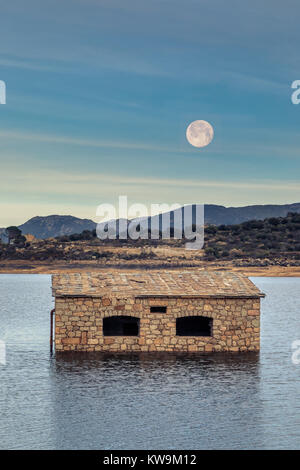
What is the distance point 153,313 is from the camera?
34.1 metres

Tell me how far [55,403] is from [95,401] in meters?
1.50

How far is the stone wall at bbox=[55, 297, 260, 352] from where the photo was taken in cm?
3372

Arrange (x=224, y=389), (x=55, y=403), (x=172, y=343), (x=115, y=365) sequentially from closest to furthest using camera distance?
(x=55, y=403) < (x=224, y=389) < (x=115, y=365) < (x=172, y=343)

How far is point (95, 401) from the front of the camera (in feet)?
85.3

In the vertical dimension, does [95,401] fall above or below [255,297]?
below

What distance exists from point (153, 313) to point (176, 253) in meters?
91.2

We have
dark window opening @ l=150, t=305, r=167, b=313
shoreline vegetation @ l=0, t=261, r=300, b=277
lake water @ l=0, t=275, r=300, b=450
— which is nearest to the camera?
lake water @ l=0, t=275, r=300, b=450

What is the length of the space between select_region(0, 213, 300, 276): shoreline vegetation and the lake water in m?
78.7

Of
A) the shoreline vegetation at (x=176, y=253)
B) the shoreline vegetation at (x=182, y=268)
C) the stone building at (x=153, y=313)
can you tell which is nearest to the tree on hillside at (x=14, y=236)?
the shoreline vegetation at (x=176, y=253)

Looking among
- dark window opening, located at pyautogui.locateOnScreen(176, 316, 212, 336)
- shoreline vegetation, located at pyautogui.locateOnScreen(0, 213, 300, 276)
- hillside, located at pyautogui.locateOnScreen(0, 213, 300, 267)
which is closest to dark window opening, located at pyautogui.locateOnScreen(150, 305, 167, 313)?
dark window opening, located at pyautogui.locateOnScreen(176, 316, 212, 336)

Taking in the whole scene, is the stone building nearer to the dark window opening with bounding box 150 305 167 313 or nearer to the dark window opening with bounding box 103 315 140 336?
the dark window opening with bounding box 150 305 167 313
